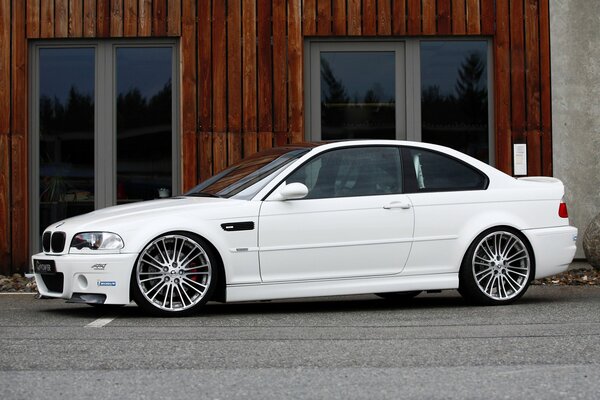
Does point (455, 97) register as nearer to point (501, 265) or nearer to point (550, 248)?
point (550, 248)

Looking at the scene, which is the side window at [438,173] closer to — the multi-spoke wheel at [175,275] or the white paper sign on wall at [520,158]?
the multi-spoke wheel at [175,275]

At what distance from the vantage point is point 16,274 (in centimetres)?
1488

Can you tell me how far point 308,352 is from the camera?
706cm

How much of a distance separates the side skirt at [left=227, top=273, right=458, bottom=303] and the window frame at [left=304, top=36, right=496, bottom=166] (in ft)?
19.3

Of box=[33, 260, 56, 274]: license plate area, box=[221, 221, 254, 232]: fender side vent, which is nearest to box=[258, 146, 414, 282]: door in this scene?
box=[221, 221, 254, 232]: fender side vent

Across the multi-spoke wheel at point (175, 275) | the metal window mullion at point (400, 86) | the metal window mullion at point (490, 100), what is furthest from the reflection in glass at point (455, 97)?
the multi-spoke wheel at point (175, 275)

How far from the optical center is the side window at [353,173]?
9.77 metres

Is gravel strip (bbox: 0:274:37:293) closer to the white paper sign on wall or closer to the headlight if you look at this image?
the headlight

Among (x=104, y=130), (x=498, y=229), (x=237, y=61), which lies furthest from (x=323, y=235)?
(x=104, y=130)

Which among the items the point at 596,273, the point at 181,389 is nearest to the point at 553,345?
the point at 181,389

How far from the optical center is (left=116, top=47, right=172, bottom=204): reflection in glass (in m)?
15.5

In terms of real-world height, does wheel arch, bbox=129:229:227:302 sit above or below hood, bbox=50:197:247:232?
below

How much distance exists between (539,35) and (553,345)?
8952 mm

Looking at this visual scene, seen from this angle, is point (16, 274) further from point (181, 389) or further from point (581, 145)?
point (181, 389)
